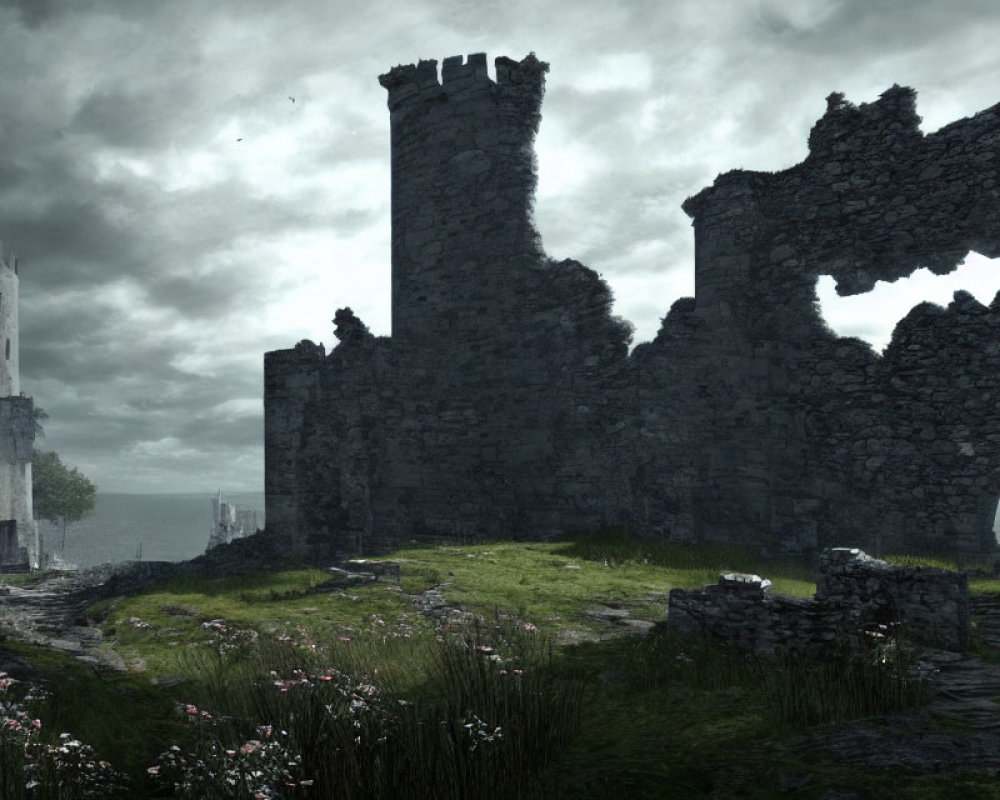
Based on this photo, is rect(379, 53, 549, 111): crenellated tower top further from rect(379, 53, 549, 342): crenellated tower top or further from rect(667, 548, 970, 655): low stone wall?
rect(667, 548, 970, 655): low stone wall

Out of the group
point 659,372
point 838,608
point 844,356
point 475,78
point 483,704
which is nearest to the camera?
point 483,704

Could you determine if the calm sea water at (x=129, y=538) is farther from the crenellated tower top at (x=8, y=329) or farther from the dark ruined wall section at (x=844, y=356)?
the dark ruined wall section at (x=844, y=356)

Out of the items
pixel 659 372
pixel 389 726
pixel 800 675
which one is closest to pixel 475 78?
pixel 659 372

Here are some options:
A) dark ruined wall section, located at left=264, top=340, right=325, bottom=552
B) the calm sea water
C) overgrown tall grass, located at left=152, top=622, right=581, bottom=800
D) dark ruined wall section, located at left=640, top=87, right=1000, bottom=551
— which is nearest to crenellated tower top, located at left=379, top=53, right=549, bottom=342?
dark ruined wall section, located at left=264, top=340, right=325, bottom=552

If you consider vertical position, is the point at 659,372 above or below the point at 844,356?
below

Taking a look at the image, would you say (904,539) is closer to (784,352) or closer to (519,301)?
(784,352)

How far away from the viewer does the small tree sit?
5806 centimetres

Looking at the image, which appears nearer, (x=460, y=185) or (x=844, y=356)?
(x=844, y=356)

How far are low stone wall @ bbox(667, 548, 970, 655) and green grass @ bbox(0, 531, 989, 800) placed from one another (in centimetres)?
37

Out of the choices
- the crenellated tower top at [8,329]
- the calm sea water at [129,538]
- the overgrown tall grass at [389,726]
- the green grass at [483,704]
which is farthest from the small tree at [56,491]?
the overgrown tall grass at [389,726]

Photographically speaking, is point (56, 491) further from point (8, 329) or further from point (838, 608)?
point (838, 608)

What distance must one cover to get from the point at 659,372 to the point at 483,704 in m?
12.5

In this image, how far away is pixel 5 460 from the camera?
47.5 metres

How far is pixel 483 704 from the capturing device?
518cm
